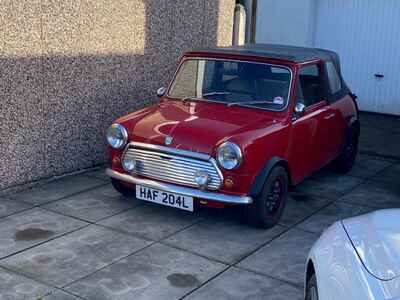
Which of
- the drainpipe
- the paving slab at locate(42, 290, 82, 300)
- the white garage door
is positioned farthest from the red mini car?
the white garage door

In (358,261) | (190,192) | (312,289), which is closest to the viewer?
(358,261)

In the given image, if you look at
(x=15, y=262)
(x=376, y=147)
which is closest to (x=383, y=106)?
(x=376, y=147)

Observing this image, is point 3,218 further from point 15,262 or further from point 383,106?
point 383,106

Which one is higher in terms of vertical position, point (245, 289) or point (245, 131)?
point (245, 131)

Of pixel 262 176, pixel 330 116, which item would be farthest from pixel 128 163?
pixel 330 116

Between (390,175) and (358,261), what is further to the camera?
(390,175)

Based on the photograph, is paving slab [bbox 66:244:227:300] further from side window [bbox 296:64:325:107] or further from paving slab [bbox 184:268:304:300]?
side window [bbox 296:64:325:107]

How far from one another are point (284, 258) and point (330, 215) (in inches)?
50.5

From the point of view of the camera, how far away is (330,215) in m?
5.86

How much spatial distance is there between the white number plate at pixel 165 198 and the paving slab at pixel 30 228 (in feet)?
2.03

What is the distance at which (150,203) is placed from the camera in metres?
5.91

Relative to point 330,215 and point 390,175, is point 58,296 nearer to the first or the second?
point 330,215

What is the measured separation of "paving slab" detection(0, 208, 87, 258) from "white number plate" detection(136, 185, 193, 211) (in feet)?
2.03

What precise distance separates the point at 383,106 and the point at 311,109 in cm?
534
